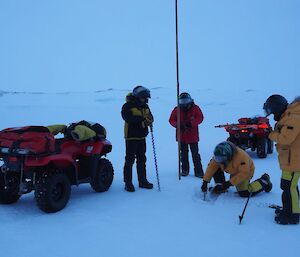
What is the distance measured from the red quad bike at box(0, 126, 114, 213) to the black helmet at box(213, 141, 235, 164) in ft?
7.00

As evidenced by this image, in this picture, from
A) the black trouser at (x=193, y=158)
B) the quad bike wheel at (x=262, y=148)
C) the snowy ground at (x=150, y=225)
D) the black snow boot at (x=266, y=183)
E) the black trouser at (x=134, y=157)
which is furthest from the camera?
the quad bike wheel at (x=262, y=148)

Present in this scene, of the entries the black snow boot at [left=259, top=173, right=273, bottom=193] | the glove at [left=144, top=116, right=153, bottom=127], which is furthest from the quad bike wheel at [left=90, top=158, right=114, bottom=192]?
the black snow boot at [left=259, top=173, right=273, bottom=193]

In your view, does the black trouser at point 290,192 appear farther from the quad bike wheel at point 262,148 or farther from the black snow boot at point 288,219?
the quad bike wheel at point 262,148

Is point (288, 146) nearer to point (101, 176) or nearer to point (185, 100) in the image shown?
point (101, 176)

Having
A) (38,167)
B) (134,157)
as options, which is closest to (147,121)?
(134,157)

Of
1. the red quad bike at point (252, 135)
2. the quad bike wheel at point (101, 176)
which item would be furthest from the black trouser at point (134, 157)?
the red quad bike at point (252, 135)

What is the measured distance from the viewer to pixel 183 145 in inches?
A: 339

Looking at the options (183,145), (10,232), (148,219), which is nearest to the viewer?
(10,232)

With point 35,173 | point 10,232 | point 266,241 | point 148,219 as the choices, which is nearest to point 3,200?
point 35,173

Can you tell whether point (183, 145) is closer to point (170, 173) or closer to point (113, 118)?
point (170, 173)

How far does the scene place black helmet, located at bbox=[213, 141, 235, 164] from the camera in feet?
20.1

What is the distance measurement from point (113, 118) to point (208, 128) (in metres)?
5.91

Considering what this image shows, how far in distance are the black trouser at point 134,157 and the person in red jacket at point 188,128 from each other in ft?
4.75

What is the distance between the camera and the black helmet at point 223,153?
20.1 feet
